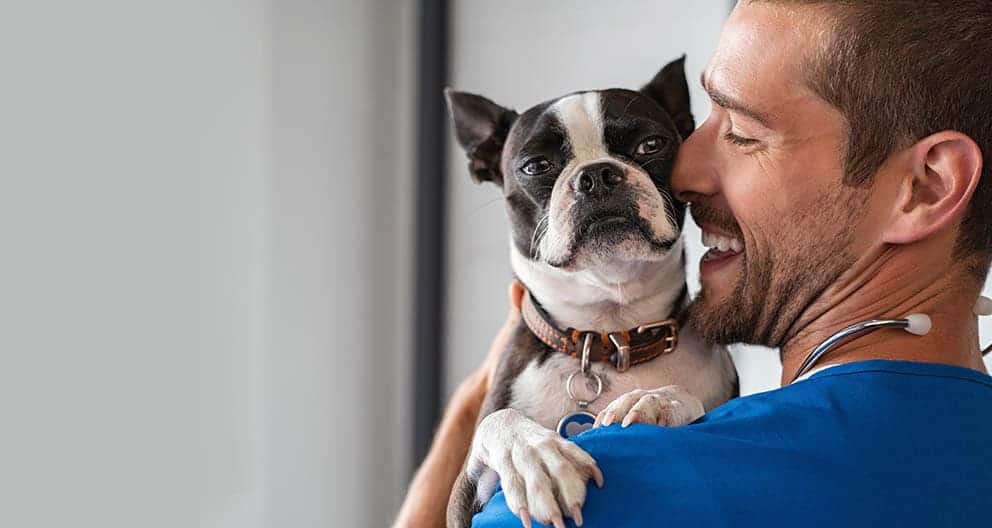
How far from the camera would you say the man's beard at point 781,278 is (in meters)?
1.57

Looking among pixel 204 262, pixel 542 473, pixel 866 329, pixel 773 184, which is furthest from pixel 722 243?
pixel 204 262

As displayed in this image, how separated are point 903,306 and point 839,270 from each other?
10 centimetres

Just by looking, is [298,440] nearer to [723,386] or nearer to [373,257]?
[373,257]

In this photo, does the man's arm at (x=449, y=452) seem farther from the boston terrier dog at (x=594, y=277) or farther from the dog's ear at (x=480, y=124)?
the dog's ear at (x=480, y=124)

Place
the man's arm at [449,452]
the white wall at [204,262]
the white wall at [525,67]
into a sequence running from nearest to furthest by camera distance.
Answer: the man's arm at [449,452]
the white wall at [204,262]
the white wall at [525,67]

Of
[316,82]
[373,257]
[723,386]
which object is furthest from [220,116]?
[723,386]

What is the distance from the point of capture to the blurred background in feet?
8.70

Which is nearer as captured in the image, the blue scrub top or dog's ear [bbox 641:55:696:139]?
the blue scrub top

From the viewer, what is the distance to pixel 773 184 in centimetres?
158

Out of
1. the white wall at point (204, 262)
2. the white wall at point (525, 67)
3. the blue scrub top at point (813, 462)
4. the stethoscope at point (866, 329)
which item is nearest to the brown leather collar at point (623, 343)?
the stethoscope at point (866, 329)

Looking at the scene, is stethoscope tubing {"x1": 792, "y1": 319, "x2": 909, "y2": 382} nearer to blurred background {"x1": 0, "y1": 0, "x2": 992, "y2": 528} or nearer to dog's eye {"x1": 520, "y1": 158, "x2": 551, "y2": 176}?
dog's eye {"x1": 520, "y1": 158, "x2": 551, "y2": 176}

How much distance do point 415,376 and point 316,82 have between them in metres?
1.04

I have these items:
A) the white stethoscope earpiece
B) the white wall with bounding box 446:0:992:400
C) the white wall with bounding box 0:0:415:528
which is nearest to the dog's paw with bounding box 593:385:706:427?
the white stethoscope earpiece

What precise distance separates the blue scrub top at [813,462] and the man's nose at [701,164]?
0.39m
